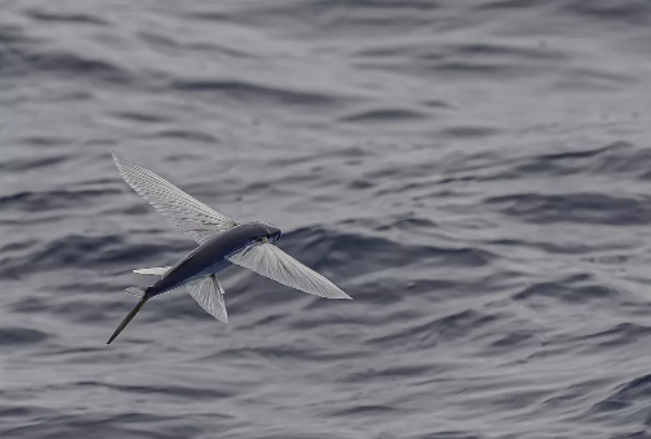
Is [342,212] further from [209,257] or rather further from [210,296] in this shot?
[209,257]

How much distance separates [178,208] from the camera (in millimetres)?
5699

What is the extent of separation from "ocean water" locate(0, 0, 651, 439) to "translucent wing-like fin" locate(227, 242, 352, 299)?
131 inches

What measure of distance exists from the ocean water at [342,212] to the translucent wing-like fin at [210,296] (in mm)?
3053

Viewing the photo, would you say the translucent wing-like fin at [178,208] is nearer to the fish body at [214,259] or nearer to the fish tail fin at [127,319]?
the fish body at [214,259]

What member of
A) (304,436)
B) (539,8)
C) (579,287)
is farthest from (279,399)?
(539,8)

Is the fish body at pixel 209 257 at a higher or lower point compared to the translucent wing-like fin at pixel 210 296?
higher

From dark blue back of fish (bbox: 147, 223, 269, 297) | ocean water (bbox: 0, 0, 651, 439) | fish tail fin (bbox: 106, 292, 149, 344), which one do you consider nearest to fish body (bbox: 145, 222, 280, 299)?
dark blue back of fish (bbox: 147, 223, 269, 297)

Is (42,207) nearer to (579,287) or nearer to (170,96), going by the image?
(170,96)

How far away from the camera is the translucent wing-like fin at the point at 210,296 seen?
5477 mm

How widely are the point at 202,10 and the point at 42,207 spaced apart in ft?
15.4

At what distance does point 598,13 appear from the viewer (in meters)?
14.9

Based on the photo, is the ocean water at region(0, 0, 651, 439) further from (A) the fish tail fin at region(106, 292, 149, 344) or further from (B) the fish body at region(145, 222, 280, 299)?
Result: (A) the fish tail fin at region(106, 292, 149, 344)

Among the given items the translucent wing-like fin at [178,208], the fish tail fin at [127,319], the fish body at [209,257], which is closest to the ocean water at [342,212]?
the translucent wing-like fin at [178,208]

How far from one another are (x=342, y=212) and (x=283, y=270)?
6.38m
